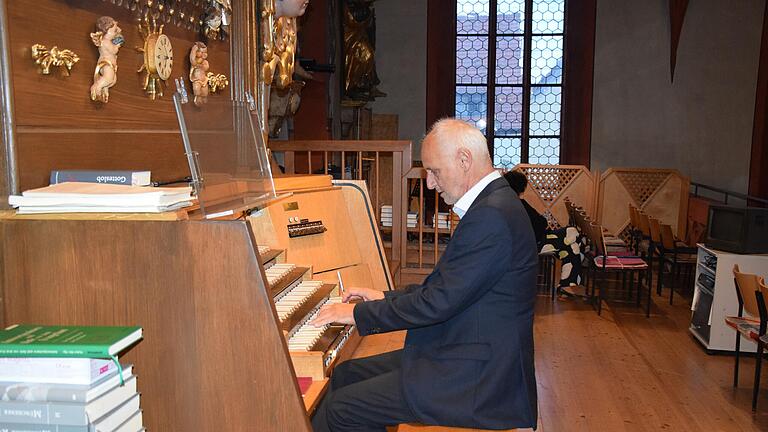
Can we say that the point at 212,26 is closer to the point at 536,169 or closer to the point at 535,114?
the point at 536,169

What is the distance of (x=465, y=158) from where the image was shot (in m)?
2.23

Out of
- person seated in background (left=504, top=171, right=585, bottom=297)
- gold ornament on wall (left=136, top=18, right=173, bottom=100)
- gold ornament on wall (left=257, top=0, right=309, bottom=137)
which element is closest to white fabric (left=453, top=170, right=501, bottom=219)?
gold ornament on wall (left=136, top=18, right=173, bottom=100)

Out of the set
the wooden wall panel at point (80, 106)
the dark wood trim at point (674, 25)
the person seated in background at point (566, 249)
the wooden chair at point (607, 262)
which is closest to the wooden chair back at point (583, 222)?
the person seated in background at point (566, 249)

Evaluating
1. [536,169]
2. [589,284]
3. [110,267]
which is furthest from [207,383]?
[536,169]

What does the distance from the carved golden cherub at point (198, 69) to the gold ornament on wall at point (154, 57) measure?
226 mm

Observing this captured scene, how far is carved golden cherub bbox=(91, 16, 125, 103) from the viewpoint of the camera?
2.23m

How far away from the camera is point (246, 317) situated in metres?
1.64

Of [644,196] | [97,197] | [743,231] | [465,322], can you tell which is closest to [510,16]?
[644,196]

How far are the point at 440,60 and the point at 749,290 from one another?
725 centimetres

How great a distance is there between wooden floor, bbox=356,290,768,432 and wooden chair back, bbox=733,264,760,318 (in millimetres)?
556

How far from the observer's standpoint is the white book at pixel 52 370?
141 centimetres

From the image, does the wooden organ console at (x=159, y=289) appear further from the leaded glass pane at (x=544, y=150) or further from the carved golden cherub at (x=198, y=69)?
the leaded glass pane at (x=544, y=150)

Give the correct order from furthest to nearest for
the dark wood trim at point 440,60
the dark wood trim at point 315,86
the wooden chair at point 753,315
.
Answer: the dark wood trim at point 440,60 < the dark wood trim at point 315,86 < the wooden chair at point 753,315

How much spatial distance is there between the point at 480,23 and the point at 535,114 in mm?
1677
